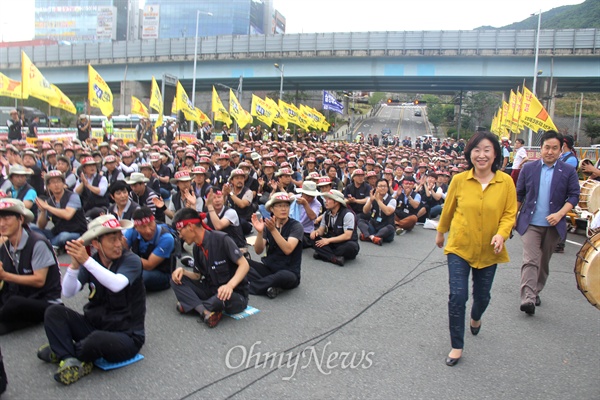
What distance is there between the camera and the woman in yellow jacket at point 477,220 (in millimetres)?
4180

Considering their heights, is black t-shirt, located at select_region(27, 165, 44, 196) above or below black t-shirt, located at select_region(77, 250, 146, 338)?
above

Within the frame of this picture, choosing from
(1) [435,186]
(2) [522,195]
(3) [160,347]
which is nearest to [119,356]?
(3) [160,347]

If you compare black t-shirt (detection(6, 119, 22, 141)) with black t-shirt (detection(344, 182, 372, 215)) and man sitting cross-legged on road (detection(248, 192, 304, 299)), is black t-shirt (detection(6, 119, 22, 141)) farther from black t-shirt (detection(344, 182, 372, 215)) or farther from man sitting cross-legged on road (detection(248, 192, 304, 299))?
man sitting cross-legged on road (detection(248, 192, 304, 299))

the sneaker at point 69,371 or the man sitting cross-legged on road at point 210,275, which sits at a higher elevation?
the man sitting cross-legged on road at point 210,275

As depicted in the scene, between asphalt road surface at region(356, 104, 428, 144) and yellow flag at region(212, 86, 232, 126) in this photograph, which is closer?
yellow flag at region(212, 86, 232, 126)

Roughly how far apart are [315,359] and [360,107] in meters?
114

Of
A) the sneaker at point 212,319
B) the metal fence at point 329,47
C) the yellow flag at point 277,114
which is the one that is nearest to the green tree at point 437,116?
the metal fence at point 329,47

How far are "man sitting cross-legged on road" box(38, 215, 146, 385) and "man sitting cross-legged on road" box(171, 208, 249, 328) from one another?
896 mm

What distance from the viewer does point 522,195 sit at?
5777 mm

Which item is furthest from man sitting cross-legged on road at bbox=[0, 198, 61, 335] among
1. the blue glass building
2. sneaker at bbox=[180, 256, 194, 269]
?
the blue glass building

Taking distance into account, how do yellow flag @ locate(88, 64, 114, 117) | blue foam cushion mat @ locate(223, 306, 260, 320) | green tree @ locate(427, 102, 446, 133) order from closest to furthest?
blue foam cushion mat @ locate(223, 306, 260, 320) < yellow flag @ locate(88, 64, 114, 117) < green tree @ locate(427, 102, 446, 133)

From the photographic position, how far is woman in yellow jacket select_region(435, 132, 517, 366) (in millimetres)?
4180

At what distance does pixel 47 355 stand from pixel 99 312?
1.78ft

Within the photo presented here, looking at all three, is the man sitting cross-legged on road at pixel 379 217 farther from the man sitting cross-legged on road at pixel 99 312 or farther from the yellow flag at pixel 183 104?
the yellow flag at pixel 183 104
